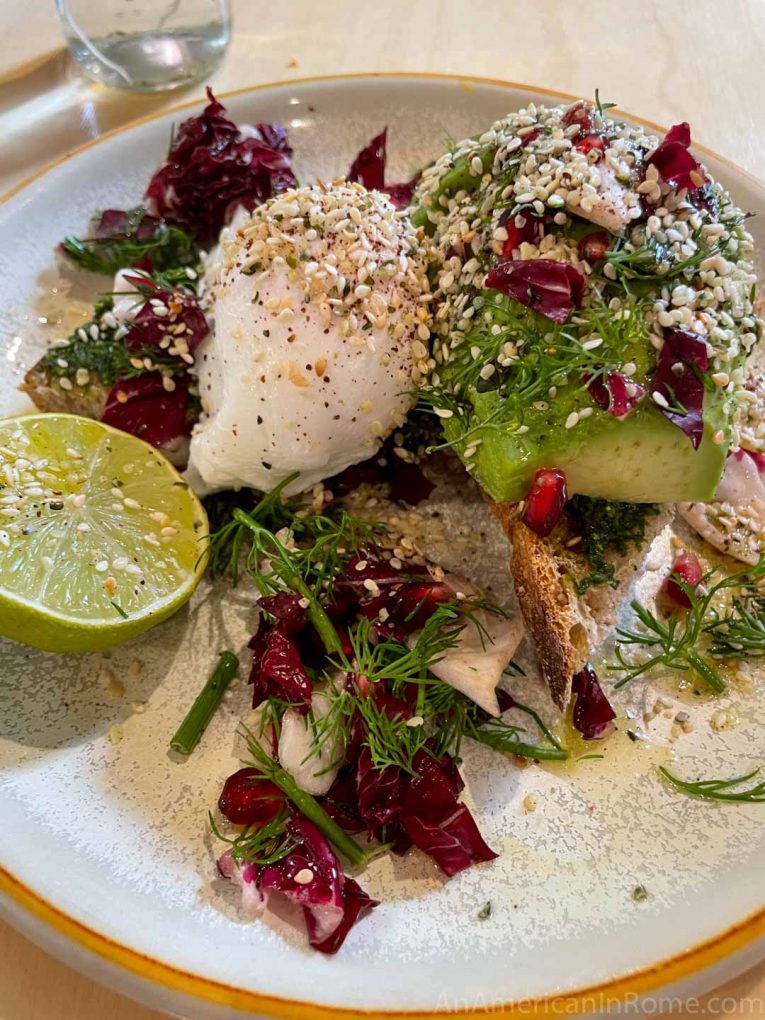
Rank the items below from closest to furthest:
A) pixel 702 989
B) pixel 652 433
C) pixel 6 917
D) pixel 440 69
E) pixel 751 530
→ pixel 702 989 → pixel 6 917 → pixel 652 433 → pixel 751 530 → pixel 440 69

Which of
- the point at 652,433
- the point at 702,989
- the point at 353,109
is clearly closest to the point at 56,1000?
the point at 702,989

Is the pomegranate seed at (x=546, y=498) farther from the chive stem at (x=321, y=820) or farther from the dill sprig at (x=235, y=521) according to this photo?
the chive stem at (x=321, y=820)

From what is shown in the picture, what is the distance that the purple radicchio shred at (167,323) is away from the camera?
2.78 meters

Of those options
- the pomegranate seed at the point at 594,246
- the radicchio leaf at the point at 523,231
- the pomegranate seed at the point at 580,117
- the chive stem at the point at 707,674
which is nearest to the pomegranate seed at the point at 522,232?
the radicchio leaf at the point at 523,231

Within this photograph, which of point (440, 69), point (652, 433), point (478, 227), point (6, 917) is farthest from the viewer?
point (440, 69)

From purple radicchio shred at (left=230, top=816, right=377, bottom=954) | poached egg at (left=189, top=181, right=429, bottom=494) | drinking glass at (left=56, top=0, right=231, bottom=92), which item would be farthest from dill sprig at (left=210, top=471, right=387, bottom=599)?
drinking glass at (left=56, top=0, right=231, bottom=92)

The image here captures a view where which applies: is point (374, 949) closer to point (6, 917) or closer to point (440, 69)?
point (6, 917)

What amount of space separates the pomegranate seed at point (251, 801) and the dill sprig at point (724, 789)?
103cm

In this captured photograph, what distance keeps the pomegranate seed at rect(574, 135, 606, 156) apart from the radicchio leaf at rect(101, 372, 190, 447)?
150 centimetres

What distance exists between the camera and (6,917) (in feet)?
5.87

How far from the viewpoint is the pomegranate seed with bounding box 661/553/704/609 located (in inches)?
99.2

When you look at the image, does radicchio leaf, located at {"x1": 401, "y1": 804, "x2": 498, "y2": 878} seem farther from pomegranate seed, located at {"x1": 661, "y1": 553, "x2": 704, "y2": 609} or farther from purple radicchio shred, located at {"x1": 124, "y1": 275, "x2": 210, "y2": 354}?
purple radicchio shred, located at {"x1": 124, "y1": 275, "x2": 210, "y2": 354}

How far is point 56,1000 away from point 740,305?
2.48 metres

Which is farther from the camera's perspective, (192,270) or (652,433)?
(192,270)
